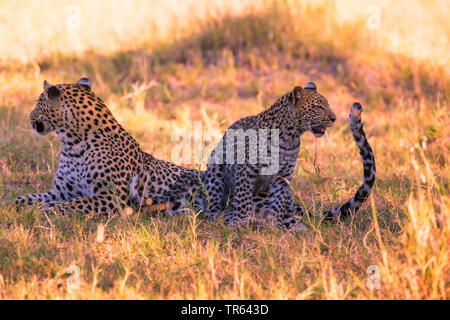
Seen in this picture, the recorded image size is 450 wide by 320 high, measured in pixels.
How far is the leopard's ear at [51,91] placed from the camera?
227 inches

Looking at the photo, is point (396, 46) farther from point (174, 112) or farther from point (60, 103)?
point (60, 103)

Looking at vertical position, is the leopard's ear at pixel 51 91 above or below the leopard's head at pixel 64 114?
above

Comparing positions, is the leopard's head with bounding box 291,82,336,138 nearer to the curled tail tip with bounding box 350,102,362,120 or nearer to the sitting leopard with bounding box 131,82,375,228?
the sitting leopard with bounding box 131,82,375,228

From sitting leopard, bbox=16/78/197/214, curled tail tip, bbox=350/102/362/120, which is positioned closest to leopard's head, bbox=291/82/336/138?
curled tail tip, bbox=350/102/362/120

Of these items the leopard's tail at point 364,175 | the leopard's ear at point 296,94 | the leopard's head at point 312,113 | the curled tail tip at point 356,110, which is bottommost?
the leopard's tail at point 364,175

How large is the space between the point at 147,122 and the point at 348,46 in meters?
4.53

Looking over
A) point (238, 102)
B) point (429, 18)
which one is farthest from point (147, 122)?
point (429, 18)

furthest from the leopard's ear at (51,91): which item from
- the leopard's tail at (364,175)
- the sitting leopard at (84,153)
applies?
the leopard's tail at (364,175)

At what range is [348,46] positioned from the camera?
38.2 feet

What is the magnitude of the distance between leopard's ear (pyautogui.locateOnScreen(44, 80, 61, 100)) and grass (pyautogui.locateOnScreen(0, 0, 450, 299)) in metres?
1.08

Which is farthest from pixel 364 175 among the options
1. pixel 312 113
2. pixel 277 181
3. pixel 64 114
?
pixel 64 114

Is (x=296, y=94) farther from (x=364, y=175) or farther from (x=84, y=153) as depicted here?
(x=84, y=153)

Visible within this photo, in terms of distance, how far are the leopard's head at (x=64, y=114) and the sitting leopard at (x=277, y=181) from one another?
0.73m

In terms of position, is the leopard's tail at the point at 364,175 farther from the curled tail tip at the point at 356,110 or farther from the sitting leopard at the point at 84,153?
the sitting leopard at the point at 84,153
